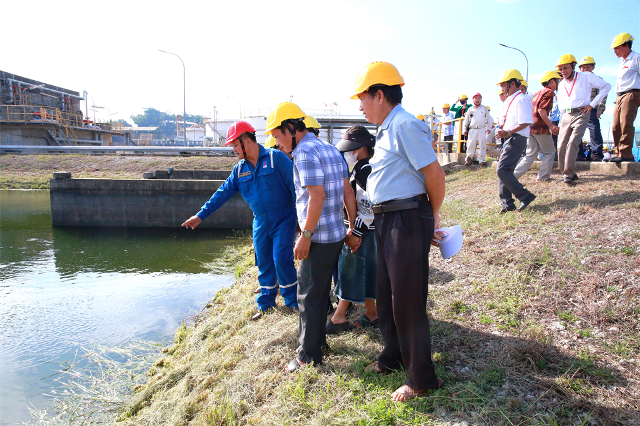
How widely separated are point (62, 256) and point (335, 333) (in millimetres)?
8278

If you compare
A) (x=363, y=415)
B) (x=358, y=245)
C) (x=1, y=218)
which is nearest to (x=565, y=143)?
(x=358, y=245)

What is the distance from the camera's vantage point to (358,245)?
3.18m

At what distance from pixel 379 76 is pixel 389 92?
0.34 feet

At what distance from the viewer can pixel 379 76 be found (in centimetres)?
220

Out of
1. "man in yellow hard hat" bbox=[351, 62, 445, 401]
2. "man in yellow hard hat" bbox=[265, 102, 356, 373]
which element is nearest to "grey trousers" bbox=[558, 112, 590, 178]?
"man in yellow hard hat" bbox=[265, 102, 356, 373]

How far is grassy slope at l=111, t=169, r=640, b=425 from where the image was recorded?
2189 millimetres

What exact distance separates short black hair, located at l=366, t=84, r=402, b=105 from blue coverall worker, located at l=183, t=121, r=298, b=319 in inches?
75.4

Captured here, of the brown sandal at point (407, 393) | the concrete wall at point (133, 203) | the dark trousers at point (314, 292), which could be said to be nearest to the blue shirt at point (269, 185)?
the dark trousers at point (314, 292)

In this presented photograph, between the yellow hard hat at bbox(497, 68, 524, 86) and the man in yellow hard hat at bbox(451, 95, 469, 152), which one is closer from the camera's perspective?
the yellow hard hat at bbox(497, 68, 524, 86)

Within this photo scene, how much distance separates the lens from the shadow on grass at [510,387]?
204 cm

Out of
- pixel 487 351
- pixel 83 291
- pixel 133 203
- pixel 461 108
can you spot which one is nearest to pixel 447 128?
pixel 461 108

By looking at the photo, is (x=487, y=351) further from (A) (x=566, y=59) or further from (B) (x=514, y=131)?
(A) (x=566, y=59)

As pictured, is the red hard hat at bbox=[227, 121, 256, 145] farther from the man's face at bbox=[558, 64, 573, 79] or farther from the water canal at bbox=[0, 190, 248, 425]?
the man's face at bbox=[558, 64, 573, 79]

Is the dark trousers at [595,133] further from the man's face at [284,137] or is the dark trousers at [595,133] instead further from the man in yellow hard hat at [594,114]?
the man's face at [284,137]
